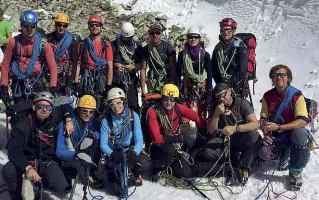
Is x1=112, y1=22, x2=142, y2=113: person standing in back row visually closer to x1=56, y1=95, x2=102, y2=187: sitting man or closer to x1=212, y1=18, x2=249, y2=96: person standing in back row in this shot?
x1=212, y1=18, x2=249, y2=96: person standing in back row

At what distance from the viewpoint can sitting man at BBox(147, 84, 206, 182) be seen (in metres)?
6.05

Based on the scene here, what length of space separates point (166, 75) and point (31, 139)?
286 centimetres

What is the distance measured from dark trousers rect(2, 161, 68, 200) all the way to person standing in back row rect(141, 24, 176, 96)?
Result: 2425mm

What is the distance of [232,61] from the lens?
694 cm

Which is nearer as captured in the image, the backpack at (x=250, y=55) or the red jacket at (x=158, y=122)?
the red jacket at (x=158, y=122)

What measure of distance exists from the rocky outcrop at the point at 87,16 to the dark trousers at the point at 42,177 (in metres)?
7.71

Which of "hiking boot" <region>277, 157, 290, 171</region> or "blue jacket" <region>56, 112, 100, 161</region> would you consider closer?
"blue jacket" <region>56, 112, 100, 161</region>

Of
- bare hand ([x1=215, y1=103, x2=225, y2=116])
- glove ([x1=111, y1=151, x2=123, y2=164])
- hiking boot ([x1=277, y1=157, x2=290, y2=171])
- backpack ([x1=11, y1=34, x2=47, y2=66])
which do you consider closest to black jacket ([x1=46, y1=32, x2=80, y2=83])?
backpack ([x1=11, y1=34, x2=47, y2=66])

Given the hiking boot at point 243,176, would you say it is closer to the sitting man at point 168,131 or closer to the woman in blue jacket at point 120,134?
the sitting man at point 168,131

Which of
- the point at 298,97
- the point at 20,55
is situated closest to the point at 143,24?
the point at 20,55

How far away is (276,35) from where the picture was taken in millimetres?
11656

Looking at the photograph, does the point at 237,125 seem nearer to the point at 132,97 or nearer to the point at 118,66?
the point at 132,97

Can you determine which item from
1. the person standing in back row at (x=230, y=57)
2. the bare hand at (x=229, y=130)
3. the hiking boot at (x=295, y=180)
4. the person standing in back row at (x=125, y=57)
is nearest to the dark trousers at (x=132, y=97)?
the person standing in back row at (x=125, y=57)

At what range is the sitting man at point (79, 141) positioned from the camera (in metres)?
5.56
